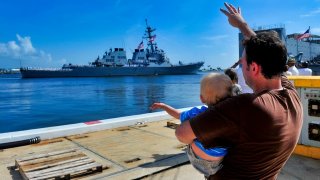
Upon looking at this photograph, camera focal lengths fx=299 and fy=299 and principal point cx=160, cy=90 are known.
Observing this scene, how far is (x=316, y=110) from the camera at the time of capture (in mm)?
4492

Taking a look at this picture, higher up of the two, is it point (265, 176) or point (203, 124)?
point (203, 124)

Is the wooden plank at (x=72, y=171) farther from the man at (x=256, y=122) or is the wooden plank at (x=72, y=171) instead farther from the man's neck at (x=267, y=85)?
the man's neck at (x=267, y=85)

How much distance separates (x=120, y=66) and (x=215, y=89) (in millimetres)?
89026

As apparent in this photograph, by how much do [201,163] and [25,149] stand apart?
15.6 feet

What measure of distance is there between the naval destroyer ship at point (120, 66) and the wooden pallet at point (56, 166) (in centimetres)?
8364

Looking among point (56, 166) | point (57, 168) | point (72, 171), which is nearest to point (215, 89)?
point (72, 171)

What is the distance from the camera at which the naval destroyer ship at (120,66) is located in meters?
87.8

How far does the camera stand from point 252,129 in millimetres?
1310

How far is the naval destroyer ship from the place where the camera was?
8781cm

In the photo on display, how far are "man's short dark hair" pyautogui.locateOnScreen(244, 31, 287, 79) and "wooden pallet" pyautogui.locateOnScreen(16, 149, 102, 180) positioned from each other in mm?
3282

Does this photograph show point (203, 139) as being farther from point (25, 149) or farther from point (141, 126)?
point (141, 126)

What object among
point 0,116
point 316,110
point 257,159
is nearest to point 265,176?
point 257,159

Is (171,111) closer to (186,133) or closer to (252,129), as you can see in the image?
(186,133)

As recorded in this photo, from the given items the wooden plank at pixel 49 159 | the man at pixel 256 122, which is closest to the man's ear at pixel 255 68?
the man at pixel 256 122
